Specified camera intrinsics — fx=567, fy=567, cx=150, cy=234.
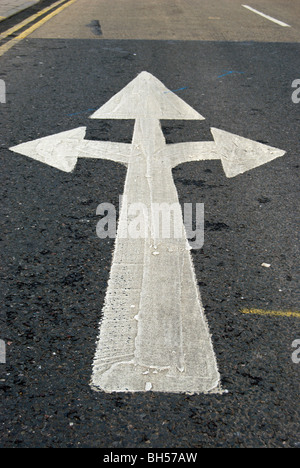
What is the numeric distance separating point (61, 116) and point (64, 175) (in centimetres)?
151

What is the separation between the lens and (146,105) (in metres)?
6.01

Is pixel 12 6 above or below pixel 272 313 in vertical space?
above

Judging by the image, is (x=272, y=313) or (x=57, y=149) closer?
(x=272, y=313)

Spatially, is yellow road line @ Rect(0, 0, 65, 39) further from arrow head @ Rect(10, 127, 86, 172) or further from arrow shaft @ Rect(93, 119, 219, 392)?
arrow shaft @ Rect(93, 119, 219, 392)

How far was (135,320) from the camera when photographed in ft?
8.64

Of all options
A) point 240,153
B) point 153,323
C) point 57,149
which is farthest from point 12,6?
point 153,323

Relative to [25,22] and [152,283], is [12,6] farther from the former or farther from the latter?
[152,283]

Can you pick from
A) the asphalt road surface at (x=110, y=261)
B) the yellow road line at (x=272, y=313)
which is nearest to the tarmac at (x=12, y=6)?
the asphalt road surface at (x=110, y=261)

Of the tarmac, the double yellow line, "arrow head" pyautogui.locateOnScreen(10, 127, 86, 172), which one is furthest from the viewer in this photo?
the tarmac

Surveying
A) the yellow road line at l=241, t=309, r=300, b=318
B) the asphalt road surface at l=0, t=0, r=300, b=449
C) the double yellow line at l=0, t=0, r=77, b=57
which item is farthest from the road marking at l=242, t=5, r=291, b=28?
the yellow road line at l=241, t=309, r=300, b=318

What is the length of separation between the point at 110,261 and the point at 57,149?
1.87 m

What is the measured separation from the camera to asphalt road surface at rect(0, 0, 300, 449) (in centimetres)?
210

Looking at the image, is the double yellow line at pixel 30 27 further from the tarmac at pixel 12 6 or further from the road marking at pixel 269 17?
the road marking at pixel 269 17

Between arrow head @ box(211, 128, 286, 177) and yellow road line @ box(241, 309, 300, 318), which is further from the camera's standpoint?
arrow head @ box(211, 128, 286, 177)
